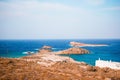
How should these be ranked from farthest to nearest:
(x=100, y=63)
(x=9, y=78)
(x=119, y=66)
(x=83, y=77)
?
(x=100, y=63)
(x=119, y=66)
(x=83, y=77)
(x=9, y=78)

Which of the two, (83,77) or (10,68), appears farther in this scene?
(10,68)

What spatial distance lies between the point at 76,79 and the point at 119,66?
2022cm

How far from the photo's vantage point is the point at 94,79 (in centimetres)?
1994

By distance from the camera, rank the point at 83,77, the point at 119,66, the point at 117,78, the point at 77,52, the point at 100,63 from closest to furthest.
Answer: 1. the point at 83,77
2. the point at 117,78
3. the point at 119,66
4. the point at 100,63
5. the point at 77,52

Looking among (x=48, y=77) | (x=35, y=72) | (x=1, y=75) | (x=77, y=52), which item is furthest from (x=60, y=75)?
(x=77, y=52)

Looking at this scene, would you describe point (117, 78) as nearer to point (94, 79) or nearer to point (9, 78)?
point (94, 79)

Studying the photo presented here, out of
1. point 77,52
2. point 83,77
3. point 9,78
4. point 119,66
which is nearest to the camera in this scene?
point 9,78

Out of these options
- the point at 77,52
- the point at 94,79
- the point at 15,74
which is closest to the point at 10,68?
the point at 15,74

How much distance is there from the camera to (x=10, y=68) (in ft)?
75.5

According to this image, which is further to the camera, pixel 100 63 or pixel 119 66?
pixel 100 63

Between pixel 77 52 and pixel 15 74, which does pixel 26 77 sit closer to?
pixel 15 74

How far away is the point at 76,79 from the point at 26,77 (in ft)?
17.3

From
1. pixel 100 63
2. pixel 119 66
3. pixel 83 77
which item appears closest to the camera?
pixel 83 77

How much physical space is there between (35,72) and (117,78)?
9.63 m
